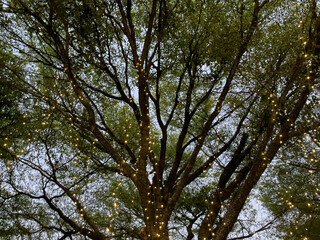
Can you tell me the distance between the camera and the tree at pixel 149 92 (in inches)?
209

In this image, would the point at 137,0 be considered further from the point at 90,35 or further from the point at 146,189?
the point at 146,189

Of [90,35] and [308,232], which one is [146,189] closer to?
[90,35]

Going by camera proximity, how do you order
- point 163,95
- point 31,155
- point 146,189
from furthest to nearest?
1. point 163,95
2. point 31,155
3. point 146,189

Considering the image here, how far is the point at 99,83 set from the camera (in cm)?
848

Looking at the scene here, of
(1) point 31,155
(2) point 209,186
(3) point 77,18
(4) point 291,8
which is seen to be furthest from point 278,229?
(3) point 77,18

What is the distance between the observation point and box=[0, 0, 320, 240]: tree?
17.4ft

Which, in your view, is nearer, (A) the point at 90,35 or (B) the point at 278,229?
(A) the point at 90,35

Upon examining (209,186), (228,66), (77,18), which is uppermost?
(228,66)

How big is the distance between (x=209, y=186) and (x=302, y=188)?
334 cm

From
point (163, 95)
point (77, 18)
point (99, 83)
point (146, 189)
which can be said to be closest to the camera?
point (146, 189)

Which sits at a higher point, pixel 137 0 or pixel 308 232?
pixel 137 0

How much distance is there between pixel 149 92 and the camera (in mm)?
6996

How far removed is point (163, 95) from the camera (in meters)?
9.38

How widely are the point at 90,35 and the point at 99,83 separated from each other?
2.05 metres
